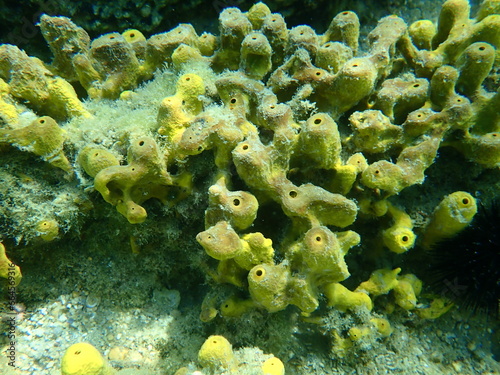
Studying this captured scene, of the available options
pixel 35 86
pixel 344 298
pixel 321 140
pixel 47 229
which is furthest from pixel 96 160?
pixel 344 298

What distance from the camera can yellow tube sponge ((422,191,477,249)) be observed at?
90.3 inches

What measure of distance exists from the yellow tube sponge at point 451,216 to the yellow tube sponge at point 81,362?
2.64 m

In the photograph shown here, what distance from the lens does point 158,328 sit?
99.3 inches

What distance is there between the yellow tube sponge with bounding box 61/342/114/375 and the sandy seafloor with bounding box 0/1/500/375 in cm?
69

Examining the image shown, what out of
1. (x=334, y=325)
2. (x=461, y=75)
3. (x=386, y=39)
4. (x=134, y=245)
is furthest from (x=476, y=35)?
(x=134, y=245)

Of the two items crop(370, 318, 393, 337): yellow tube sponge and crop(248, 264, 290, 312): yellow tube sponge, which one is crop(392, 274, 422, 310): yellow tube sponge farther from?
crop(248, 264, 290, 312): yellow tube sponge

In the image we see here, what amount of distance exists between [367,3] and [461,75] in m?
2.41

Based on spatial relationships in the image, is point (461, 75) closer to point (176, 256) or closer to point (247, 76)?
point (247, 76)

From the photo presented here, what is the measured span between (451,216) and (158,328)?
2599 millimetres

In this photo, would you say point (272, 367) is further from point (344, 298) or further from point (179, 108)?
point (179, 108)

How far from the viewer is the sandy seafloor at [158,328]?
2385mm

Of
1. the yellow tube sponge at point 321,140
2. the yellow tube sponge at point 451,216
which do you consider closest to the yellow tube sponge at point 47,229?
the yellow tube sponge at point 321,140

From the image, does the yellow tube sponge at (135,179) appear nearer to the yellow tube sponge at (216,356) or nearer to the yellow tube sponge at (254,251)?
the yellow tube sponge at (254,251)

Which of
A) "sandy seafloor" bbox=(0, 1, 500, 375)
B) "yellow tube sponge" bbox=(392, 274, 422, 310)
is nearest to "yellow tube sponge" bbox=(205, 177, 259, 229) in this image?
"sandy seafloor" bbox=(0, 1, 500, 375)
